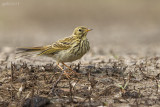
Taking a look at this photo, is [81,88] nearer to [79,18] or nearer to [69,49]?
[69,49]

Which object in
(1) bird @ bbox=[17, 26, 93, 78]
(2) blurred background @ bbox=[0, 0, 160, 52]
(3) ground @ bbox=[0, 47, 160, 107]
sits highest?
(2) blurred background @ bbox=[0, 0, 160, 52]

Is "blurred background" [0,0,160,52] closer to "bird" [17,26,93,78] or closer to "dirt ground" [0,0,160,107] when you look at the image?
"dirt ground" [0,0,160,107]

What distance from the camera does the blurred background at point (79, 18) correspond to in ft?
59.0

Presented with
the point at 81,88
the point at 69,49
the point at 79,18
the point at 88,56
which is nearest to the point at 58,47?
the point at 69,49

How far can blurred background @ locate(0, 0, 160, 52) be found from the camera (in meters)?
18.0

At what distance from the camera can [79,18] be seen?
67.4ft

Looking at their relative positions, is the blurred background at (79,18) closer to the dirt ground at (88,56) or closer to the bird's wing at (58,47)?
the dirt ground at (88,56)

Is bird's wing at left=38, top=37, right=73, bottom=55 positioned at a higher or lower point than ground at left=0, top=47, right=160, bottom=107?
higher

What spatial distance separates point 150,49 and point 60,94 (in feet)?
25.1

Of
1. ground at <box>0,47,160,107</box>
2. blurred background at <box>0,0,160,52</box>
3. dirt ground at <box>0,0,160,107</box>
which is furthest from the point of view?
blurred background at <box>0,0,160,52</box>

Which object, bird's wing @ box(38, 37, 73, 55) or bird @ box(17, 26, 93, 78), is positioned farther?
bird's wing @ box(38, 37, 73, 55)

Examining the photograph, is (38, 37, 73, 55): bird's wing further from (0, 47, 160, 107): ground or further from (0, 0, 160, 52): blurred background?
(0, 0, 160, 52): blurred background

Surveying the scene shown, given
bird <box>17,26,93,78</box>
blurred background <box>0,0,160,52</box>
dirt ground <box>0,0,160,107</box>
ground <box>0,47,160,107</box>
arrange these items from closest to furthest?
ground <box>0,47,160,107</box>
dirt ground <box>0,0,160,107</box>
bird <box>17,26,93,78</box>
blurred background <box>0,0,160,52</box>

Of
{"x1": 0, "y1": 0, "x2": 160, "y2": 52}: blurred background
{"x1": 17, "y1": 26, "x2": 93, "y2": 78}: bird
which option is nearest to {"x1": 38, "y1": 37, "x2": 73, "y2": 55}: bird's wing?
{"x1": 17, "y1": 26, "x2": 93, "y2": 78}: bird
